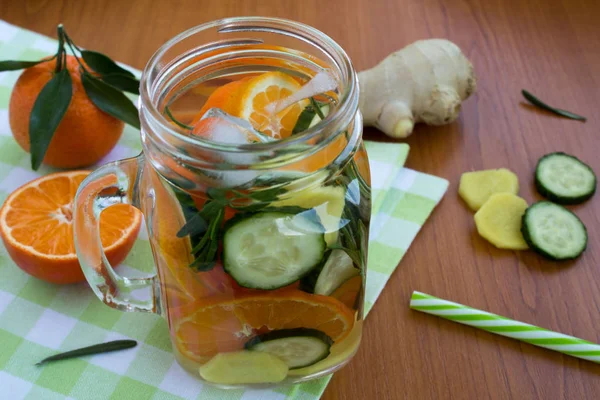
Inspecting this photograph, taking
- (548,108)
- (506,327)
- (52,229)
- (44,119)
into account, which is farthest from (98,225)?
(548,108)

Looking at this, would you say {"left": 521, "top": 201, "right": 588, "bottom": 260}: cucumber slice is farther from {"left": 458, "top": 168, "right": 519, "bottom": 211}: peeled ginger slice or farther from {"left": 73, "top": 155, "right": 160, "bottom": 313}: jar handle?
{"left": 73, "top": 155, "right": 160, "bottom": 313}: jar handle

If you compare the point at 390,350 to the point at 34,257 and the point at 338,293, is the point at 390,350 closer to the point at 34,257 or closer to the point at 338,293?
the point at 338,293

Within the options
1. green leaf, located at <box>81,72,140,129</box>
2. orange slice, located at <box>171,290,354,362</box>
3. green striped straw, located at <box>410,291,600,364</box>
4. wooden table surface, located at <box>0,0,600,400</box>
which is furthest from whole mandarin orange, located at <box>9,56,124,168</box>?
green striped straw, located at <box>410,291,600,364</box>

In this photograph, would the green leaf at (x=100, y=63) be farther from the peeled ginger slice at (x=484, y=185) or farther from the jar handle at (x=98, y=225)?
the peeled ginger slice at (x=484, y=185)

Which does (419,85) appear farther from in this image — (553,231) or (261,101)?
(261,101)

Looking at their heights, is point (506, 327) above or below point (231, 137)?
below

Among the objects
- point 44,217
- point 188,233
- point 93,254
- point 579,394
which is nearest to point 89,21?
point 44,217

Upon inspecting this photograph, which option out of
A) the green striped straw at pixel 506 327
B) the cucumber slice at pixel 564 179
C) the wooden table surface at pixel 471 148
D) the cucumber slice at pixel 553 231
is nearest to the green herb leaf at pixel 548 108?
the wooden table surface at pixel 471 148
